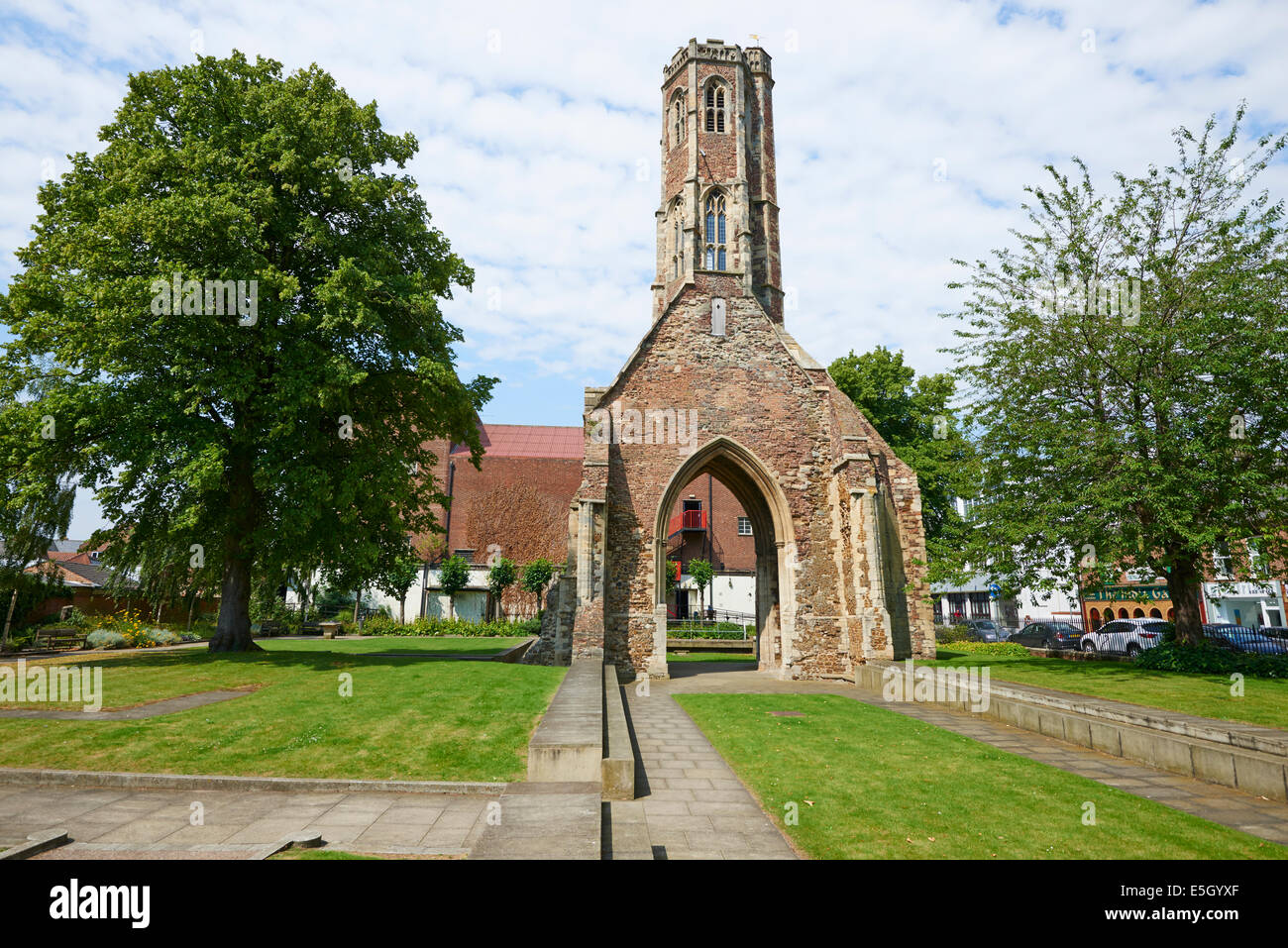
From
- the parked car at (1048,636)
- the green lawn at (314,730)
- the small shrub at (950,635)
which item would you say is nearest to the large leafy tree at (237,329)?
the green lawn at (314,730)

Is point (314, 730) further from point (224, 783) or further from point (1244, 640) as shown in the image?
point (1244, 640)

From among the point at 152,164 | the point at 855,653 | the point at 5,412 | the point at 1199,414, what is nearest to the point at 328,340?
the point at 152,164

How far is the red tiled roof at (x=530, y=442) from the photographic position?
5097cm

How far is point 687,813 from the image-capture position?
654 cm

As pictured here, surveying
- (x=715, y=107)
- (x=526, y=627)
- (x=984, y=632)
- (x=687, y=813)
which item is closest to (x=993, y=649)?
(x=984, y=632)

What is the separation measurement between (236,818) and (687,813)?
437cm

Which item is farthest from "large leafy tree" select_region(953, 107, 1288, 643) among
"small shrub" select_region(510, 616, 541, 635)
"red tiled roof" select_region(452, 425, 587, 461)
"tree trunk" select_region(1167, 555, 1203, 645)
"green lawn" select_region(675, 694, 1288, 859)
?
"red tiled roof" select_region(452, 425, 587, 461)

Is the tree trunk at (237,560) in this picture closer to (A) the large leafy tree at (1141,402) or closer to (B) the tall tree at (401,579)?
(B) the tall tree at (401,579)

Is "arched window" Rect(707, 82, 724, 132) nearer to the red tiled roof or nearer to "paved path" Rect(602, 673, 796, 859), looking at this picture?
"paved path" Rect(602, 673, 796, 859)

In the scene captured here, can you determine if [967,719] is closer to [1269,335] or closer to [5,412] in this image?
[1269,335]

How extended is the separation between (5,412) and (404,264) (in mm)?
9437

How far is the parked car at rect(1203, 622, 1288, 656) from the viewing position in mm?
16938

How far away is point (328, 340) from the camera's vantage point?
1595cm
